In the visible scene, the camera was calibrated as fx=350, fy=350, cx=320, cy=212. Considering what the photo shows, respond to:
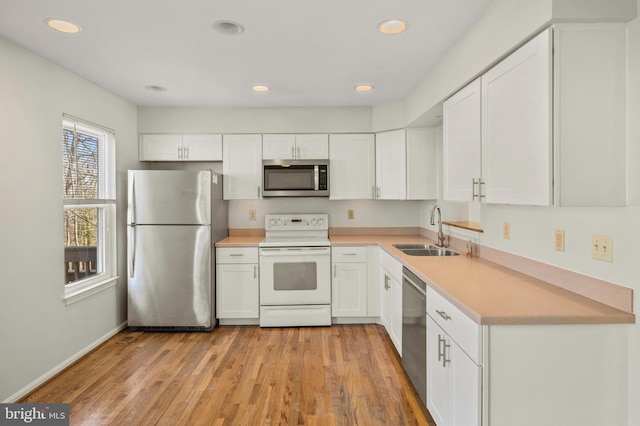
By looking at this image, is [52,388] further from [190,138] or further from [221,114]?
[221,114]

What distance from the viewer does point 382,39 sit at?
2338mm

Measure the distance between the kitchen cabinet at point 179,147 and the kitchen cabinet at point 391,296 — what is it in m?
2.24

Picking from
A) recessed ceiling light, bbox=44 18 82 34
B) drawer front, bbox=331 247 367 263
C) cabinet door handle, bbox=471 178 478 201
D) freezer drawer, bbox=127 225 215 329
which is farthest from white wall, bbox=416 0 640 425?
freezer drawer, bbox=127 225 215 329

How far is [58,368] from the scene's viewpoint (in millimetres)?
2771

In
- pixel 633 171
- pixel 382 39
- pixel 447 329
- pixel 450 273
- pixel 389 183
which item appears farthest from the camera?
pixel 389 183

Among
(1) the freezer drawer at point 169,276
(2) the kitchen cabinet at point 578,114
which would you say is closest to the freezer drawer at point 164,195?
(1) the freezer drawer at point 169,276

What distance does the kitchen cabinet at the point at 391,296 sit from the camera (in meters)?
2.89

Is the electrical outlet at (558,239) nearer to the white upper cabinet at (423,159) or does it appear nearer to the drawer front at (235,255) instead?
the white upper cabinet at (423,159)

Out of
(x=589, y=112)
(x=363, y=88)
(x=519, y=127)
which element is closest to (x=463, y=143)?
(x=519, y=127)

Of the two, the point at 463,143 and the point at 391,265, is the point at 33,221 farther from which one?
the point at 463,143

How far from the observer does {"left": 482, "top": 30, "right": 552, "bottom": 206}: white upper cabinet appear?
1.50 metres

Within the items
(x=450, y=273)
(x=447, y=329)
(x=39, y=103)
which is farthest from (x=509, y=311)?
(x=39, y=103)

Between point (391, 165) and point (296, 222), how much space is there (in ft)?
4.24

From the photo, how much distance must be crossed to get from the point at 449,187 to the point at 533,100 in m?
1.01
